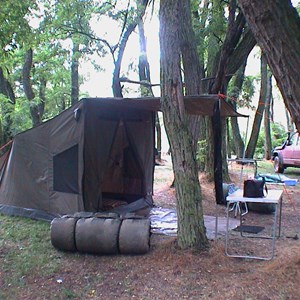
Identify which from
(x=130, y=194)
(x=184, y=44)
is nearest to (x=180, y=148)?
(x=130, y=194)

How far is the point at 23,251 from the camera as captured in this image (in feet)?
14.4

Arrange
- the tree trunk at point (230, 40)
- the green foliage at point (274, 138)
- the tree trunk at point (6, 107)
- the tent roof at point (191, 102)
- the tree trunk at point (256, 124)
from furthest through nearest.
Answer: the green foliage at point (274, 138), the tree trunk at point (256, 124), the tree trunk at point (6, 107), the tree trunk at point (230, 40), the tent roof at point (191, 102)

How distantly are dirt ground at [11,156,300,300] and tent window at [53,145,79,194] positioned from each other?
4.40 ft

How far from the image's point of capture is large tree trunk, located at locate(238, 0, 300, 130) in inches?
97.4

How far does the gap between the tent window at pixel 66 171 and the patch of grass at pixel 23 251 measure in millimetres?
617

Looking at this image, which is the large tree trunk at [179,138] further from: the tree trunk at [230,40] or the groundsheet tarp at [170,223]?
the tree trunk at [230,40]

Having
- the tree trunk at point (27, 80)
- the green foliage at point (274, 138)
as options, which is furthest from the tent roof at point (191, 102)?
the green foliage at point (274, 138)

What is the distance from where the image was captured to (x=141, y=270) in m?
3.73

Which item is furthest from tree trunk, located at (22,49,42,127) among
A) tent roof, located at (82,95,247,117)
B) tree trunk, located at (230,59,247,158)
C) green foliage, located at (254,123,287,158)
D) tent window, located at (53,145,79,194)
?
green foliage, located at (254,123,287,158)

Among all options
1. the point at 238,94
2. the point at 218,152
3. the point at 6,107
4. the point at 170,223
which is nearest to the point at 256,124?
the point at 238,94

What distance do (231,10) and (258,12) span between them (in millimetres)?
4206

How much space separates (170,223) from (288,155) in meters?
7.33

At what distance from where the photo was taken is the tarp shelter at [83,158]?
536 cm

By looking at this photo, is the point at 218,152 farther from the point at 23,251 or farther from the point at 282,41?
the point at 23,251
